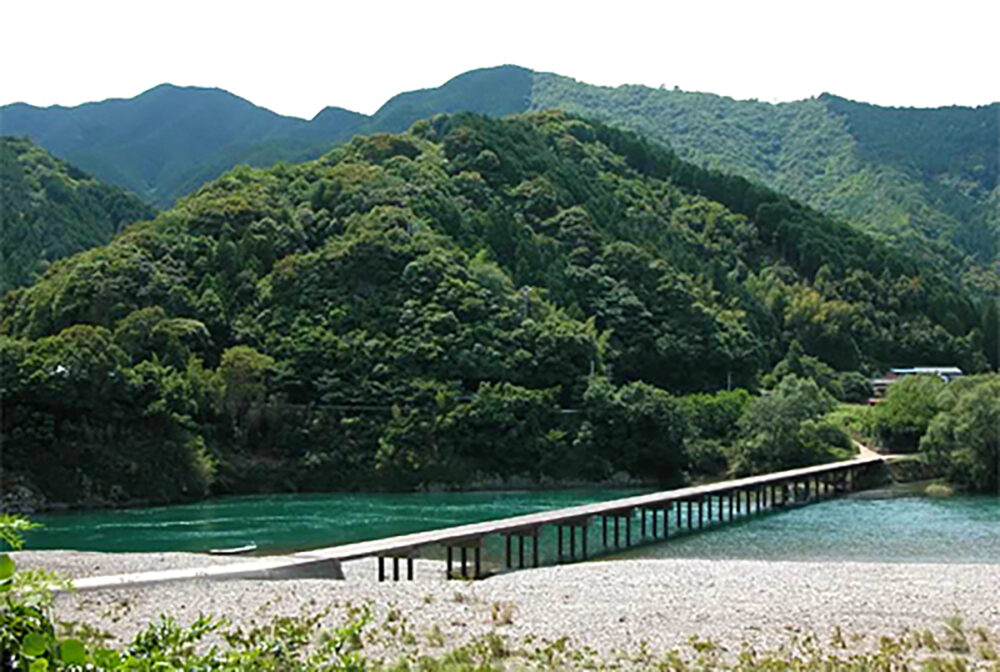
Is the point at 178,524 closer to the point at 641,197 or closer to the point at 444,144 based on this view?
the point at 444,144

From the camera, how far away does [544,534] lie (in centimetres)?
4847

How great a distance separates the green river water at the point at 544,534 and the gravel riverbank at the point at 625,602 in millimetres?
8764

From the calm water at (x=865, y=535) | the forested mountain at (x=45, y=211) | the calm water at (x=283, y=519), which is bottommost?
the calm water at (x=283, y=519)

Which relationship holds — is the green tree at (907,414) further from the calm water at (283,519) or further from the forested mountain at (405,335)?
the calm water at (283,519)

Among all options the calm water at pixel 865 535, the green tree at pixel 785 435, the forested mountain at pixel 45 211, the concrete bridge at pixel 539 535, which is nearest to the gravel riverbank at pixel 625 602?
the concrete bridge at pixel 539 535

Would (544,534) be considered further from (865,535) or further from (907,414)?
(907,414)

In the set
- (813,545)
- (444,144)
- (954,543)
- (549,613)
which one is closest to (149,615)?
(549,613)

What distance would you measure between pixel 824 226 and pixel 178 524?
331 feet

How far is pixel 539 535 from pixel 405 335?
131ft

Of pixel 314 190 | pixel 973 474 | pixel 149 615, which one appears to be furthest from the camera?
pixel 314 190

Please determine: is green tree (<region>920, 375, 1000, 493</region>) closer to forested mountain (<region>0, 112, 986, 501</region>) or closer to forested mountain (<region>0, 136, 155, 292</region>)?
forested mountain (<region>0, 112, 986, 501</region>)

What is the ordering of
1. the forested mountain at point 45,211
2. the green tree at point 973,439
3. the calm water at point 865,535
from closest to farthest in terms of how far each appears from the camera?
the calm water at point 865,535, the green tree at point 973,439, the forested mountain at point 45,211

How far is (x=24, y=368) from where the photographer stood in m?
65.4

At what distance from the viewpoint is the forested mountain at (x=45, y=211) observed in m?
105
